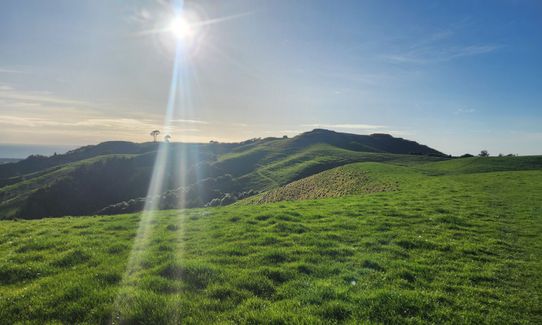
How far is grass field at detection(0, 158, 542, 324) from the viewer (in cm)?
802

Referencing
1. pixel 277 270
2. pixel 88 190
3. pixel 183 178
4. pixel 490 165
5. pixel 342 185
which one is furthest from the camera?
pixel 88 190

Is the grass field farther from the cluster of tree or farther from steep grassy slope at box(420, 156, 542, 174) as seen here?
the cluster of tree

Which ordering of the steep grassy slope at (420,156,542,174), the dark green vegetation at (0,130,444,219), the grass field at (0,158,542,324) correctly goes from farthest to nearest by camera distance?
1. the dark green vegetation at (0,130,444,219)
2. the steep grassy slope at (420,156,542,174)
3. the grass field at (0,158,542,324)

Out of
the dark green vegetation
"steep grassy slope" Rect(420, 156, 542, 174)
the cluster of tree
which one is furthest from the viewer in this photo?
the cluster of tree

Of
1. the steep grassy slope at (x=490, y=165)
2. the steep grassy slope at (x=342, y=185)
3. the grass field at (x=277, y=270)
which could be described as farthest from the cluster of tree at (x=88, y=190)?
the grass field at (x=277, y=270)

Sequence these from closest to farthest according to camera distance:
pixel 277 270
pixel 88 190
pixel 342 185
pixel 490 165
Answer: pixel 277 270 → pixel 342 185 → pixel 490 165 → pixel 88 190

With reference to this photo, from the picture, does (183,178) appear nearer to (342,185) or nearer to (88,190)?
(88,190)

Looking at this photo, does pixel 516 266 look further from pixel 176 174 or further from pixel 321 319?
pixel 176 174

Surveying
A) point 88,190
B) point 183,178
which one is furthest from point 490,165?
point 88,190

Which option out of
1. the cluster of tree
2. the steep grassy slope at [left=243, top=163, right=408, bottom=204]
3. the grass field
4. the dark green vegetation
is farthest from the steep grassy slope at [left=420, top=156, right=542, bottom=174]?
the cluster of tree

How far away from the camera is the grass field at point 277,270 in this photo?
26.3 ft

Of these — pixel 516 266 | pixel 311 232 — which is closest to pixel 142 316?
pixel 311 232

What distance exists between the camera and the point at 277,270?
1055 cm

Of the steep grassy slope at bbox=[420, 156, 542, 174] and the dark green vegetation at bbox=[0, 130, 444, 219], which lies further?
the dark green vegetation at bbox=[0, 130, 444, 219]
